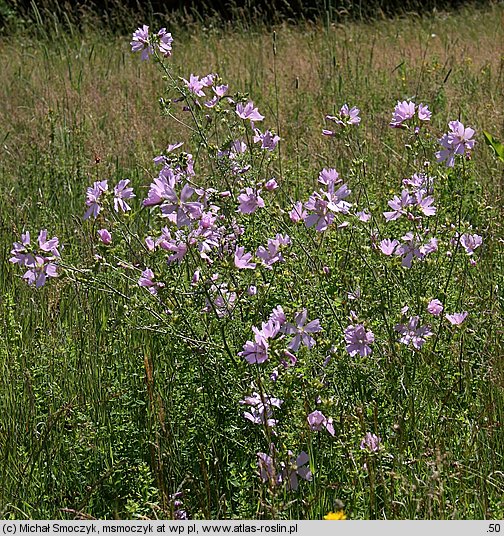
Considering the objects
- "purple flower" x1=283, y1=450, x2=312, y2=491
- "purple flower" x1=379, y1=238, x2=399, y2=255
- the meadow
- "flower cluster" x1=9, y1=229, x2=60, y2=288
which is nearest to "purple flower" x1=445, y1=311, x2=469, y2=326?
the meadow

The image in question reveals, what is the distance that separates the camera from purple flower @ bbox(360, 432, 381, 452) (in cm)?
183

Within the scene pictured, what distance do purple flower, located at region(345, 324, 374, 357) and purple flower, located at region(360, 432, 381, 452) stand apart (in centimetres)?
19

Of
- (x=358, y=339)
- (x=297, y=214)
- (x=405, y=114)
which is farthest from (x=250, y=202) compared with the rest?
(x=405, y=114)

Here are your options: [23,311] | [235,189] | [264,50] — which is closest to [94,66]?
[264,50]

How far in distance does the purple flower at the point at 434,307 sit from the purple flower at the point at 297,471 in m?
0.50

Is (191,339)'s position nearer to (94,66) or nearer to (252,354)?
(252,354)

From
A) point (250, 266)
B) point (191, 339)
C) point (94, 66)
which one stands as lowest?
point (94, 66)

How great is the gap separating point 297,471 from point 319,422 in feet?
0.39

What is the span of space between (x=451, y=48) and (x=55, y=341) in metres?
4.89

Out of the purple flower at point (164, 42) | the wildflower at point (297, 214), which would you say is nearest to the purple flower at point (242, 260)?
the wildflower at point (297, 214)

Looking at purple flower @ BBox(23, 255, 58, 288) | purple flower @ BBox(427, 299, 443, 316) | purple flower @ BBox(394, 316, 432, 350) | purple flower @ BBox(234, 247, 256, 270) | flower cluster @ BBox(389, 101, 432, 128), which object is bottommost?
purple flower @ BBox(394, 316, 432, 350)

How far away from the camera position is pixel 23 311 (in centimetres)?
284

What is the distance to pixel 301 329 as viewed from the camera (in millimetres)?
1856

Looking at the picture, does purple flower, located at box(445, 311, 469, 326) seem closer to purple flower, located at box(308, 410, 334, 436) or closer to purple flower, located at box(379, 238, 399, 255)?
purple flower, located at box(379, 238, 399, 255)
